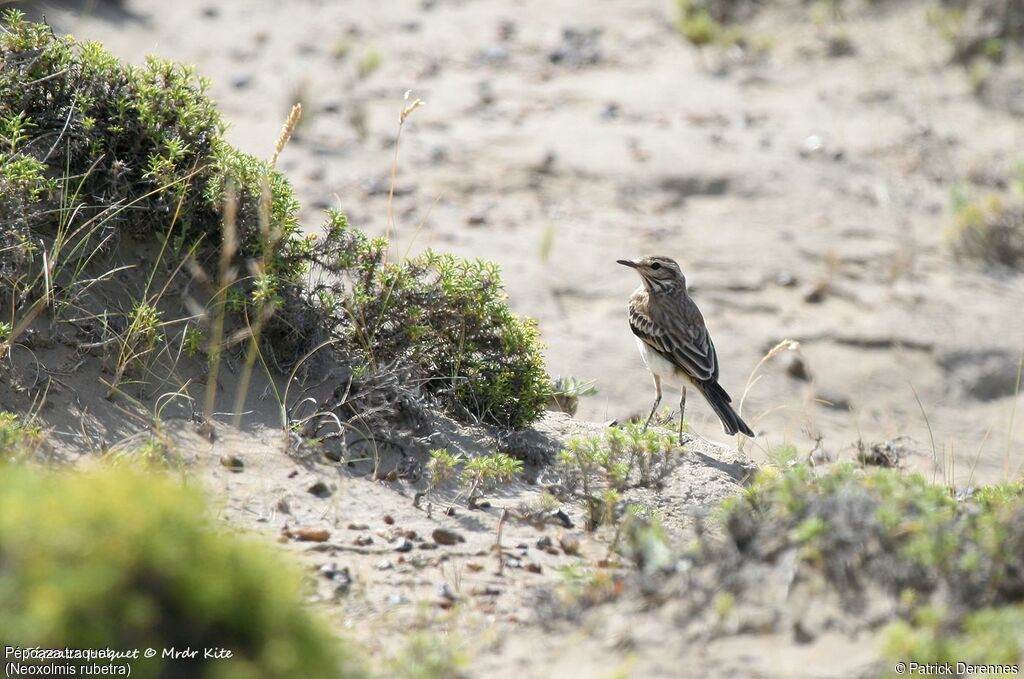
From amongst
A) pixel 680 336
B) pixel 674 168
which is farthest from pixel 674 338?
pixel 674 168

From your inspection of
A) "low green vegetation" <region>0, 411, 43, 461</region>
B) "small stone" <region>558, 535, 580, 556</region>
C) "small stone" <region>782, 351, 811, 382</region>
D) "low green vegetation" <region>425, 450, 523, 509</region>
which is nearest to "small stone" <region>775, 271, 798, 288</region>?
"small stone" <region>782, 351, 811, 382</region>

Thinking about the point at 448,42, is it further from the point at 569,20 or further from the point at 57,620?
the point at 57,620

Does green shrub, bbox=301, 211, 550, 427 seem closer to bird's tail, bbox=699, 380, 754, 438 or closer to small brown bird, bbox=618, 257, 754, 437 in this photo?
small brown bird, bbox=618, 257, 754, 437

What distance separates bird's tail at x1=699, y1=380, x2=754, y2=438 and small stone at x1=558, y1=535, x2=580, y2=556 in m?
2.53

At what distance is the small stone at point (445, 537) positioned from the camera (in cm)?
577

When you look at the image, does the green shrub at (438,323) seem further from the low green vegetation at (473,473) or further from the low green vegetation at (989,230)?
the low green vegetation at (989,230)

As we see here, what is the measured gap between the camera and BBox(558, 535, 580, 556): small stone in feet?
19.1

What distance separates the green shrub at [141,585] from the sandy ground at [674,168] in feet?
18.6

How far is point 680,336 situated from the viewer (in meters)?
8.78

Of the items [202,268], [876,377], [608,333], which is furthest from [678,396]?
[202,268]

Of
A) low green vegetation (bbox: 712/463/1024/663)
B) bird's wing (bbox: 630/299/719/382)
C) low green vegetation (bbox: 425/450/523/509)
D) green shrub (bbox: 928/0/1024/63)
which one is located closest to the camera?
low green vegetation (bbox: 712/463/1024/663)

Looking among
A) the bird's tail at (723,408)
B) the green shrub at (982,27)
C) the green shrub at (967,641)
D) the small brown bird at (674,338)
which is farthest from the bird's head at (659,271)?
the green shrub at (982,27)

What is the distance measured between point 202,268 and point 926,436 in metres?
6.24

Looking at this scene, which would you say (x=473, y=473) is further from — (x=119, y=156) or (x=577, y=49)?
(x=577, y=49)
